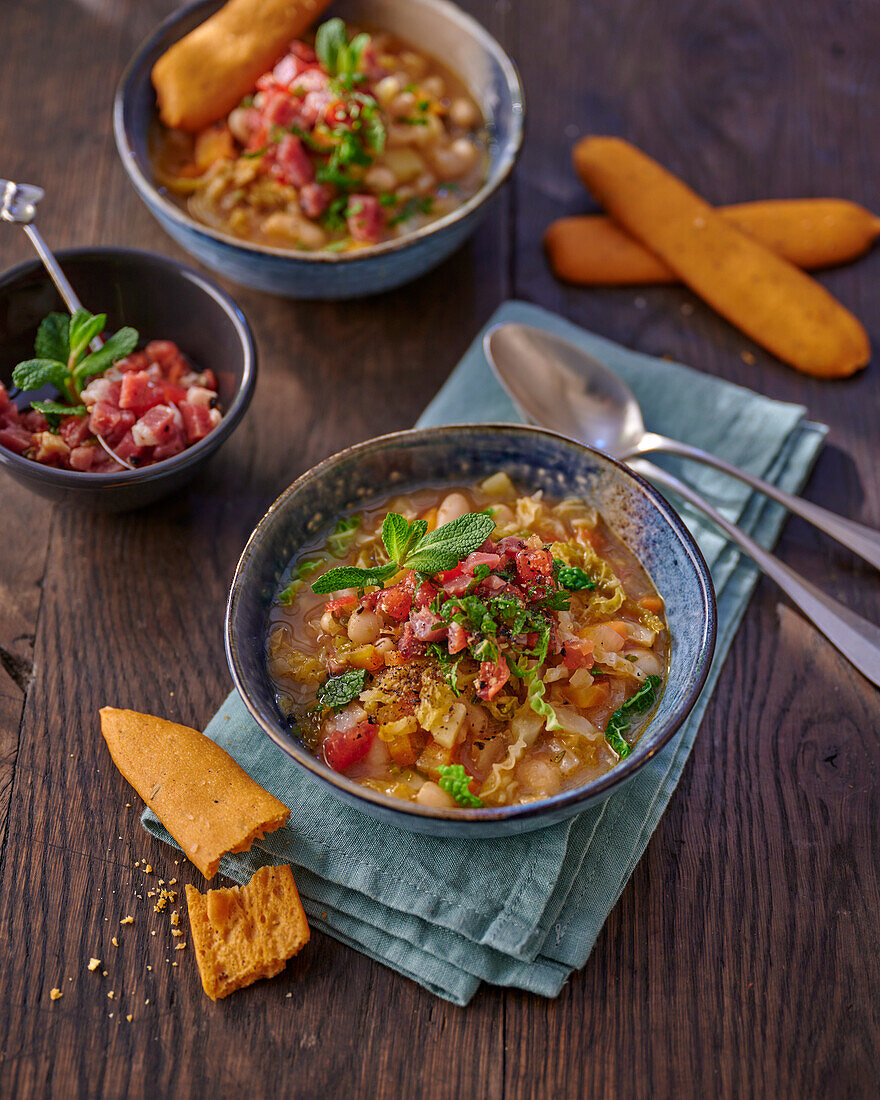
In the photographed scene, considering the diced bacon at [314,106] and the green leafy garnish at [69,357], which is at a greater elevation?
the diced bacon at [314,106]

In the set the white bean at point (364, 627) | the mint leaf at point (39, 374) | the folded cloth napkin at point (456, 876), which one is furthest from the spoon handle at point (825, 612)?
the mint leaf at point (39, 374)

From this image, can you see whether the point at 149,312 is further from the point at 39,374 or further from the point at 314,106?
the point at 314,106

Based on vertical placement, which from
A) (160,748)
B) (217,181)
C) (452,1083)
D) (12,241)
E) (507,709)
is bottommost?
(452,1083)

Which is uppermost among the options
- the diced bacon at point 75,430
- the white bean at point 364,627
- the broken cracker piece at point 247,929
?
the diced bacon at point 75,430

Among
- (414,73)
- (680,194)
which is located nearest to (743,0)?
(680,194)

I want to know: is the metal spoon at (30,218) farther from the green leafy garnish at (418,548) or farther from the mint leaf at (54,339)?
the green leafy garnish at (418,548)

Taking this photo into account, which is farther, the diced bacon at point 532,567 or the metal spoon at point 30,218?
the metal spoon at point 30,218

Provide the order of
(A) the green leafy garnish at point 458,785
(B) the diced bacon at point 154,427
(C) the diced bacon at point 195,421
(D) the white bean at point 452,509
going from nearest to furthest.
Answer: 1. (A) the green leafy garnish at point 458,785
2. (D) the white bean at point 452,509
3. (B) the diced bacon at point 154,427
4. (C) the diced bacon at point 195,421

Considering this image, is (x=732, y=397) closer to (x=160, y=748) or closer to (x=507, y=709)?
(x=507, y=709)
